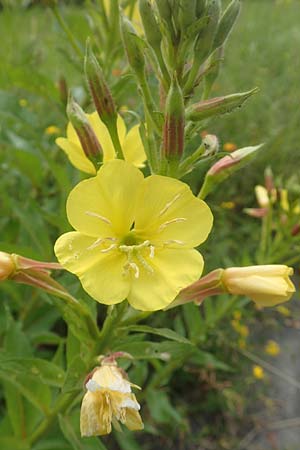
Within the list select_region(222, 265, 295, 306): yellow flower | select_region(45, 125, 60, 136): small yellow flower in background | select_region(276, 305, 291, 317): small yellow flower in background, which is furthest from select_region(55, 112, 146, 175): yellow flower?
select_region(276, 305, 291, 317): small yellow flower in background

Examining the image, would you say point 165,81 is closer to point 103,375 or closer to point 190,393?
point 103,375

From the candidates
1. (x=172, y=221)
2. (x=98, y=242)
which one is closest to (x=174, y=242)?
(x=172, y=221)

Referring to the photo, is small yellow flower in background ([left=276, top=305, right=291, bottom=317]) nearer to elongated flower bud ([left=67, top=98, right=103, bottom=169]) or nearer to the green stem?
the green stem

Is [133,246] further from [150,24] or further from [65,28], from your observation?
[65,28]

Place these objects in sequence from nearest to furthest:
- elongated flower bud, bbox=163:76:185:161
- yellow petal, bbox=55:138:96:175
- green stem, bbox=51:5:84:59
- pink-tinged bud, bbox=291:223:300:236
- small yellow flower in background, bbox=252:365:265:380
Answer: 1. elongated flower bud, bbox=163:76:185:161
2. yellow petal, bbox=55:138:96:175
3. green stem, bbox=51:5:84:59
4. pink-tinged bud, bbox=291:223:300:236
5. small yellow flower in background, bbox=252:365:265:380

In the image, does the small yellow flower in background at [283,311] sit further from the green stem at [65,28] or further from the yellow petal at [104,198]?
the yellow petal at [104,198]

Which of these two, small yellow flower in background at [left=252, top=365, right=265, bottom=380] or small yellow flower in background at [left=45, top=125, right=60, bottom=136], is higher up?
small yellow flower in background at [left=45, top=125, right=60, bottom=136]

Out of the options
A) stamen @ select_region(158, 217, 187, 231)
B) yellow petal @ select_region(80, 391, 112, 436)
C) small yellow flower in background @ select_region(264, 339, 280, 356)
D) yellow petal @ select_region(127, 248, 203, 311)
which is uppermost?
stamen @ select_region(158, 217, 187, 231)
